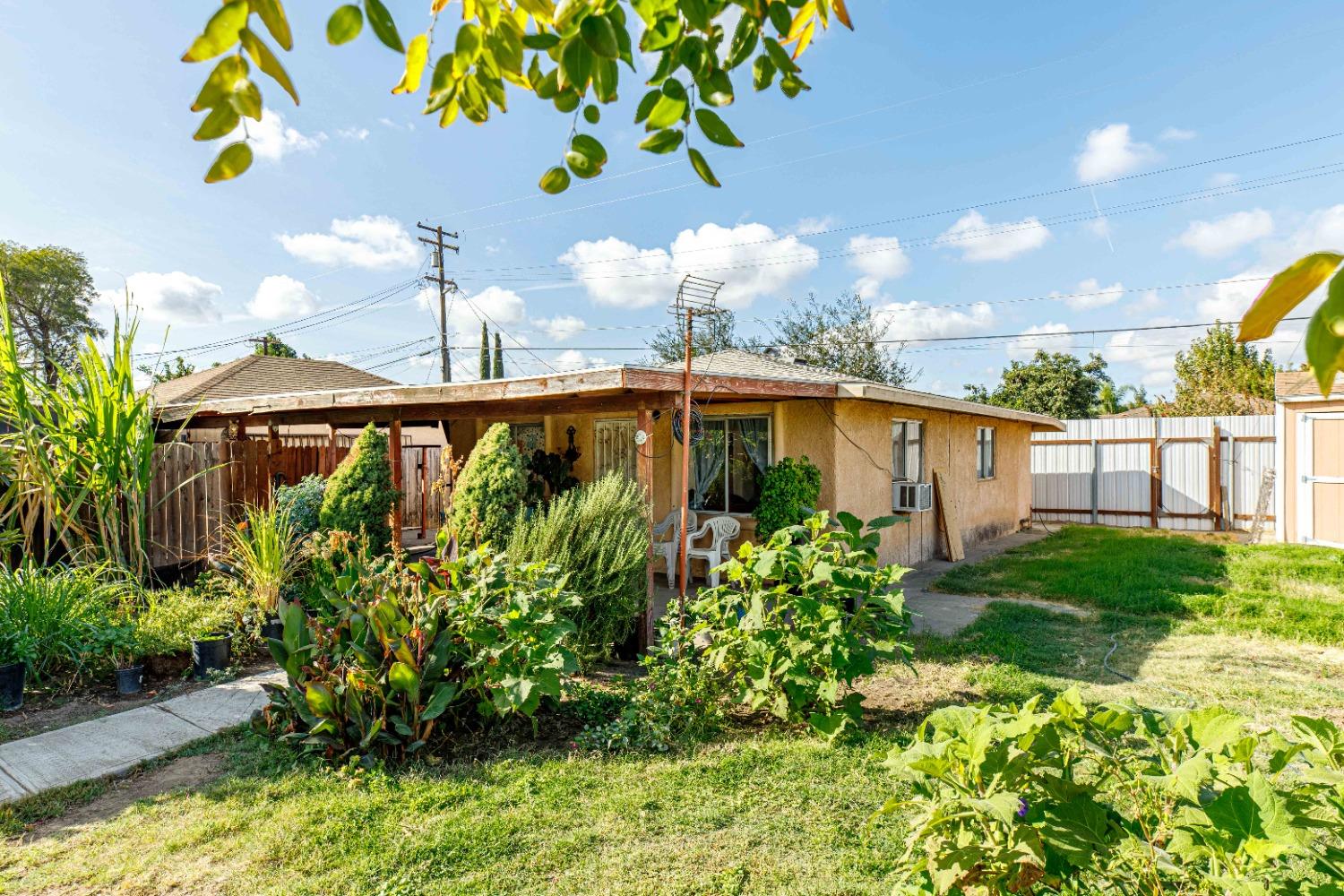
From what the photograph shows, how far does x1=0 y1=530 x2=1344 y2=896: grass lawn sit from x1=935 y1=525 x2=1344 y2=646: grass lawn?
2.34 m

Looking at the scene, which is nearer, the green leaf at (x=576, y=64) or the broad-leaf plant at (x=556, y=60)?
the broad-leaf plant at (x=556, y=60)

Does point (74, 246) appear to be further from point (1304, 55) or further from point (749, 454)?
point (1304, 55)

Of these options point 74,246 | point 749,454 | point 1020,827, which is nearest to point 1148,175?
point 749,454

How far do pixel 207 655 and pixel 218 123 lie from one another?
5.71 m

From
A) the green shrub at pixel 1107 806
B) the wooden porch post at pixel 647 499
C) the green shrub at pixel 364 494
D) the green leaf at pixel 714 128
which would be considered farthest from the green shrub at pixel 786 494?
the green leaf at pixel 714 128

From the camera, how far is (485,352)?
27078 mm

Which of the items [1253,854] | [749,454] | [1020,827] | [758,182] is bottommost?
[1020,827]

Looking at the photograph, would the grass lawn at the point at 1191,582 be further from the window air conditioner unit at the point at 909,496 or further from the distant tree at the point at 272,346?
the distant tree at the point at 272,346

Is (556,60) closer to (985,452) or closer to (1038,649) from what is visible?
(1038,649)

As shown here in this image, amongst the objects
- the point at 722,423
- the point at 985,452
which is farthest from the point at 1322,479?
the point at 722,423

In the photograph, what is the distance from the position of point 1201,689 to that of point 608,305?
1095 inches

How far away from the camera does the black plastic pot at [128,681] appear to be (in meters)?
4.86

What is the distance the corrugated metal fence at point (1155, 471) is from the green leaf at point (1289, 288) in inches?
673

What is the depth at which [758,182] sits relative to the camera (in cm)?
1295
